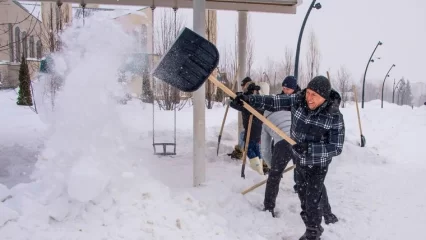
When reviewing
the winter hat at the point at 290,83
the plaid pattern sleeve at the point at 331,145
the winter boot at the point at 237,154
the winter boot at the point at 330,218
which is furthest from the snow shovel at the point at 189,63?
the winter boot at the point at 237,154

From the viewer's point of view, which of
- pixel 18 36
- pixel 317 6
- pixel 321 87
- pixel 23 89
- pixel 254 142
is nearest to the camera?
pixel 321 87

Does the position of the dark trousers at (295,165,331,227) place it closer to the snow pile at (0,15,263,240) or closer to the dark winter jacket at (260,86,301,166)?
the snow pile at (0,15,263,240)

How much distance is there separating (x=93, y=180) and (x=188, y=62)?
1485 millimetres

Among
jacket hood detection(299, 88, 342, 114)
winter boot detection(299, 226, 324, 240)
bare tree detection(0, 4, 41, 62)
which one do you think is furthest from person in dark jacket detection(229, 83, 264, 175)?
bare tree detection(0, 4, 41, 62)

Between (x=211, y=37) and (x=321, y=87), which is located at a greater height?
(x=211, y=37)

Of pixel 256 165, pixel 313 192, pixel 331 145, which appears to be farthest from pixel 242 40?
pixel 313 192

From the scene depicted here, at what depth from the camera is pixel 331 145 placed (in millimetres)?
3418

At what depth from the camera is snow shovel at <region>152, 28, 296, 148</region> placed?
380 cm

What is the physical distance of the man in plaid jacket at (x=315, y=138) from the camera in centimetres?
337

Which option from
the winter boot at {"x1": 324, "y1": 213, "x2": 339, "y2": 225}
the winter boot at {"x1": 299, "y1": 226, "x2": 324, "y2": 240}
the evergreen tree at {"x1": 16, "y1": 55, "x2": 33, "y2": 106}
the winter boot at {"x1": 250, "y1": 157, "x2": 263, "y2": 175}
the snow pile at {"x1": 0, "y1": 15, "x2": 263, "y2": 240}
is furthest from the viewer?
the evergreen tree at {"x1": 16, "y1": 55, "x2": 33, "y2": 106}

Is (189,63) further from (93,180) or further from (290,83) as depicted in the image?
(93,180)

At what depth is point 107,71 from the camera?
3.75 m

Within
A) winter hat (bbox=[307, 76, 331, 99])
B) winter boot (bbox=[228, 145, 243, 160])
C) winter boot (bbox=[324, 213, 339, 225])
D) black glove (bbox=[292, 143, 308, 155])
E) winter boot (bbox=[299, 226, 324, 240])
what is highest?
winter hat (bbox=[307, 76, 331, 99])

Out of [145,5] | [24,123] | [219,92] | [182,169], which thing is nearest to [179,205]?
[182,169]
